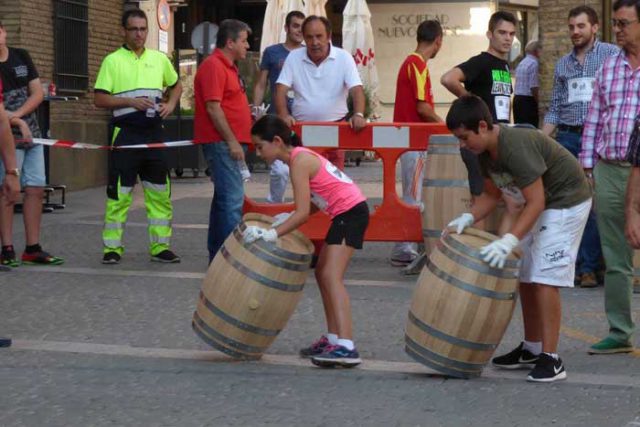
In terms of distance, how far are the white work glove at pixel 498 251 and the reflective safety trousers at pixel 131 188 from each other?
18.4ft

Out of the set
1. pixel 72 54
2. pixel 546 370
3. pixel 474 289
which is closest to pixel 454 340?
pixel 474 289

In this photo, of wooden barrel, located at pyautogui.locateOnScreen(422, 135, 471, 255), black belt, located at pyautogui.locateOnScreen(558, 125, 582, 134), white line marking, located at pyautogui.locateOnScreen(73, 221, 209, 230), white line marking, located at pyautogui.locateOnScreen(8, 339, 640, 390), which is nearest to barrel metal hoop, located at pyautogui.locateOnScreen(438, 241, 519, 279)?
white line marking, located at pyautogui.locateOnScreen(8, 339, 640, 390)

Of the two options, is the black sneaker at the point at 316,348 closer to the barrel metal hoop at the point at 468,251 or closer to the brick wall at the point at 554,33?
the barrel metal hoop at the point at 468,251

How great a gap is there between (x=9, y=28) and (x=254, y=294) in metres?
11.9

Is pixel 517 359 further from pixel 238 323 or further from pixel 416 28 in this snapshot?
pixel 416 28

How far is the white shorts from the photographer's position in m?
7.65

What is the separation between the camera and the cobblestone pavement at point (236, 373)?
6.72 m

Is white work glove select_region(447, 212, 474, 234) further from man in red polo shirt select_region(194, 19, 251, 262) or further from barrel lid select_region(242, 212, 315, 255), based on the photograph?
man in red polo shirt select_region(194, 19, 251, 262)

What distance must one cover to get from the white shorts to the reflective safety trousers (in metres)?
Result: 5.23

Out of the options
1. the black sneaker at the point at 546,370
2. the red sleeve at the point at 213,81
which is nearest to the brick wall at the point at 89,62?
the red sleeve at the point at 213,81

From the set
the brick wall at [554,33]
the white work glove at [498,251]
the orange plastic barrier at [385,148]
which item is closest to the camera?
the white work glove at [498,251]

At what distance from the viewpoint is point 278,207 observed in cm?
1202

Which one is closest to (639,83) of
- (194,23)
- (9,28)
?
(9,28)

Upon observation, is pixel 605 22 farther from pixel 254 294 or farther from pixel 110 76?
pixel 254 294
